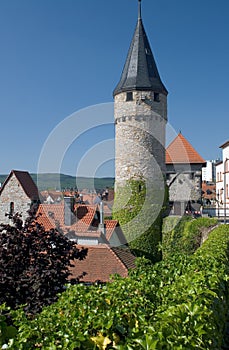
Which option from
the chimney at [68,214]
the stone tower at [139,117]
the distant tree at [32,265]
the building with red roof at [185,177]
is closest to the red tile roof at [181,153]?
the building with red roof at [185,177]

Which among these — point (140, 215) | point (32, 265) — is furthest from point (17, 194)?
point (32, 265)

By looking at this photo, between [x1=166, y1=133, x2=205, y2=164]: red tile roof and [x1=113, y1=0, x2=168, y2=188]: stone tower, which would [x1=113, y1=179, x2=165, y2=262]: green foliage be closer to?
[x1=113, y1=0, x2=168, y2=188]: stone tower

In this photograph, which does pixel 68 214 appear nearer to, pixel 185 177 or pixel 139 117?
pixel 139 117

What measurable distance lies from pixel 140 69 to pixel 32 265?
51.9ft

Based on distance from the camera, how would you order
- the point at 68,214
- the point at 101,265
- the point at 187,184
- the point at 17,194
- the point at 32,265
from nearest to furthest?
the point at 32,265, the point at 101,265, the point at 68,214, the point at 17,194, the point at 187,184

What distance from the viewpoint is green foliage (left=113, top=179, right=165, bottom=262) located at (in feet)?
65.5

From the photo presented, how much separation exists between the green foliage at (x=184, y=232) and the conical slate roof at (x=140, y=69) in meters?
7.49

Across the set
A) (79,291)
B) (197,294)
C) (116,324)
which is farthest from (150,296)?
(116,324)

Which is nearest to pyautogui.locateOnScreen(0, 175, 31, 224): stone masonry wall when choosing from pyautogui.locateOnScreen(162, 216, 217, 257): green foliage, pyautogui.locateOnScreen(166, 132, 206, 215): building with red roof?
pyautogui.locateOnScreen(162, 216, 217, 257): green foliage

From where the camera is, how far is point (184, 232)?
63.8 ft

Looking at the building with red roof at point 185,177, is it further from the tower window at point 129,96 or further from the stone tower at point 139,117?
the tower window at point 129,96

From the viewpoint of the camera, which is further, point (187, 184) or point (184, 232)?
point (187, 184)

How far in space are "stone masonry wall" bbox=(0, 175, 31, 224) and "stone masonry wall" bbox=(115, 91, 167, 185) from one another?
5.32m

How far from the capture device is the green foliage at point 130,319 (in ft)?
7.73
